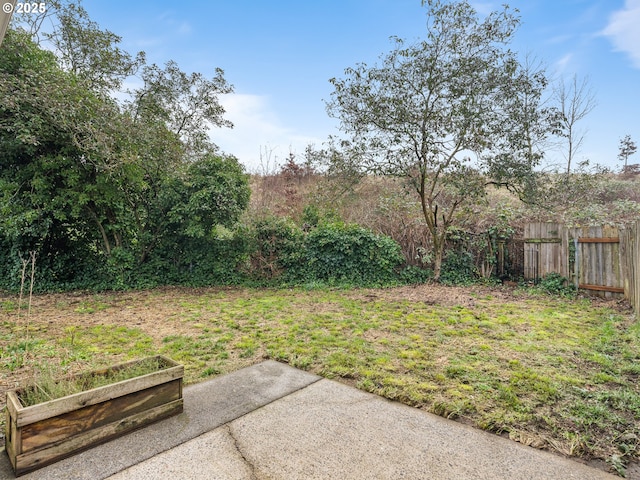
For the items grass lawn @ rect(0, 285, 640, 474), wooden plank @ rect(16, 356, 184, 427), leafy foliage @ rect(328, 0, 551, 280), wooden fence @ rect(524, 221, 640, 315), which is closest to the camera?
wooden plank @ rect(16, 356, 184, 427)

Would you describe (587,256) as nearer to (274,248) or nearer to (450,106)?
(450,106)

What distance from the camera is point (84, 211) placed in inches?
273

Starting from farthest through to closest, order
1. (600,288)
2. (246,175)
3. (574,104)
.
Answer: (574,104), (246,175), (600,288)

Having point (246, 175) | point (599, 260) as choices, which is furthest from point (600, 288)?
point (246, 175)

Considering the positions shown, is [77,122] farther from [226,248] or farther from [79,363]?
[79,363]

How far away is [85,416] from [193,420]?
2.01 ft

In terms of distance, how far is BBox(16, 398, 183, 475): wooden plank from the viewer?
5.24 feet

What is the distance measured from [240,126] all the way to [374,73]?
4.16 meters

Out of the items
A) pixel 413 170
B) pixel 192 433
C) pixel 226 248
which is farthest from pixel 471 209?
pixel 192 433

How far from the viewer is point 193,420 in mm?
2084

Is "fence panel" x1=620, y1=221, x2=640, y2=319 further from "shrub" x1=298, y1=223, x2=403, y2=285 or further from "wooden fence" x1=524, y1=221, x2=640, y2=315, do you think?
"shrub" x1=298, y1=223, x2=403, y2=285

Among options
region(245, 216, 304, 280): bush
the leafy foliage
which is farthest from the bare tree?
region(245, 216, 304, 280): bush

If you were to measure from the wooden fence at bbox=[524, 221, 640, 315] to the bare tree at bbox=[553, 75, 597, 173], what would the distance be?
6.76 metres

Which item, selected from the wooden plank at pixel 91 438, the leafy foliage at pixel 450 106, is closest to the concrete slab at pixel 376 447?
the wooden plank at pixel 91 438
